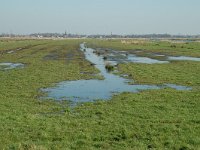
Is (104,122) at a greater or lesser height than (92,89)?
greater

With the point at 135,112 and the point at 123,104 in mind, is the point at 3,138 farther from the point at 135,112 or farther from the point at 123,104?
the point at 123,104

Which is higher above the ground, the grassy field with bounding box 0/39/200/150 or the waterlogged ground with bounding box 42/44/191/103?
the grassy field with bounding box 0/39/200/150

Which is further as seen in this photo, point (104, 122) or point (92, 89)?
point (92, 89)

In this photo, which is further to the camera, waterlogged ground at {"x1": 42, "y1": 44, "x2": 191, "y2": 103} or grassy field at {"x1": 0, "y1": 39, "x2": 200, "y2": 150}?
waterlogged ground at {"x1": 42, "y1": 44, "x2": 191, "y2": 103}

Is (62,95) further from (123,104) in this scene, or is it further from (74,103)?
(123,104)

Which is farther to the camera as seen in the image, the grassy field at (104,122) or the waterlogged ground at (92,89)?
the waterlogged ground at (92,89)

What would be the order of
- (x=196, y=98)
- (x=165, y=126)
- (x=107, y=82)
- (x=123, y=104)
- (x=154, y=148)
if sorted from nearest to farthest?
(x=154, y=148) → (x=165, y=126) → (x=123, y=104) → (x=196, y=98) → (x=107, y=82)

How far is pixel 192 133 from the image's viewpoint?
13281mm

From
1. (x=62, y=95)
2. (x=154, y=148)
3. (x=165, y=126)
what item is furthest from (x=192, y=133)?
(x=62, y=95)

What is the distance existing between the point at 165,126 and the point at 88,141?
3.77m

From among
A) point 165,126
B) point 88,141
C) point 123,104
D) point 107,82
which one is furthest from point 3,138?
point 107,82

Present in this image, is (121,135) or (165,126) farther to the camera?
(165,126)

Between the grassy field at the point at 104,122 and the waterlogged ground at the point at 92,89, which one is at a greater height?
the grassy field at the point at 104,122

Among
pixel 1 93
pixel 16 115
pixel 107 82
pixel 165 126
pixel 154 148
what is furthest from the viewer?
pixel 107 82
